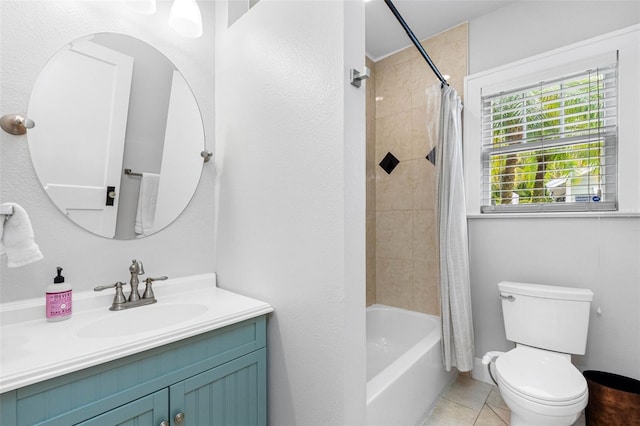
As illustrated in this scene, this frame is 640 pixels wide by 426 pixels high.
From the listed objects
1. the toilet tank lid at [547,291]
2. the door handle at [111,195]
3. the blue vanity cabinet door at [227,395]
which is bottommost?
the blue vanity cabinet door at [227,395]

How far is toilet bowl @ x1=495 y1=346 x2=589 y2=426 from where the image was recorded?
4.33ft

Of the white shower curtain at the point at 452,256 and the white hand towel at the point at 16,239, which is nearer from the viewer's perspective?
the white hand towel at the point at 16,239

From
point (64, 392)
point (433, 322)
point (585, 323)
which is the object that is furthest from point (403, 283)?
point (64, 392)

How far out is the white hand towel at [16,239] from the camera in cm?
86

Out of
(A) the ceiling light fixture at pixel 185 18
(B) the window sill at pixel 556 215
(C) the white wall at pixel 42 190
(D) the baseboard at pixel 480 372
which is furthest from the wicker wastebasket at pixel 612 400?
(A) the ceiling light fixture at pixel 185 18

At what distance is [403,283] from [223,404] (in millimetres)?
1764

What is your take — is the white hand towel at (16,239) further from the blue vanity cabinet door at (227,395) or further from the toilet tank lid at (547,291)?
the toilet tank lid at (547,291)

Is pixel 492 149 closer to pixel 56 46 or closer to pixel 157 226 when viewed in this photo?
pixel 157 226

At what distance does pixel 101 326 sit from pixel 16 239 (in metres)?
0.46

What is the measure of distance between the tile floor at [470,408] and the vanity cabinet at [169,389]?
3.68 ft

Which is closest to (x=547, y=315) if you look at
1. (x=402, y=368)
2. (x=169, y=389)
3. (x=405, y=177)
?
(x=402, y=368)

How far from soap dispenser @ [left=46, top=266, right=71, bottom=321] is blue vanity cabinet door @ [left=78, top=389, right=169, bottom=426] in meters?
0.48

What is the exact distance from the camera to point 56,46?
3.92 ft

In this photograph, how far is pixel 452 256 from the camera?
1.88 m
